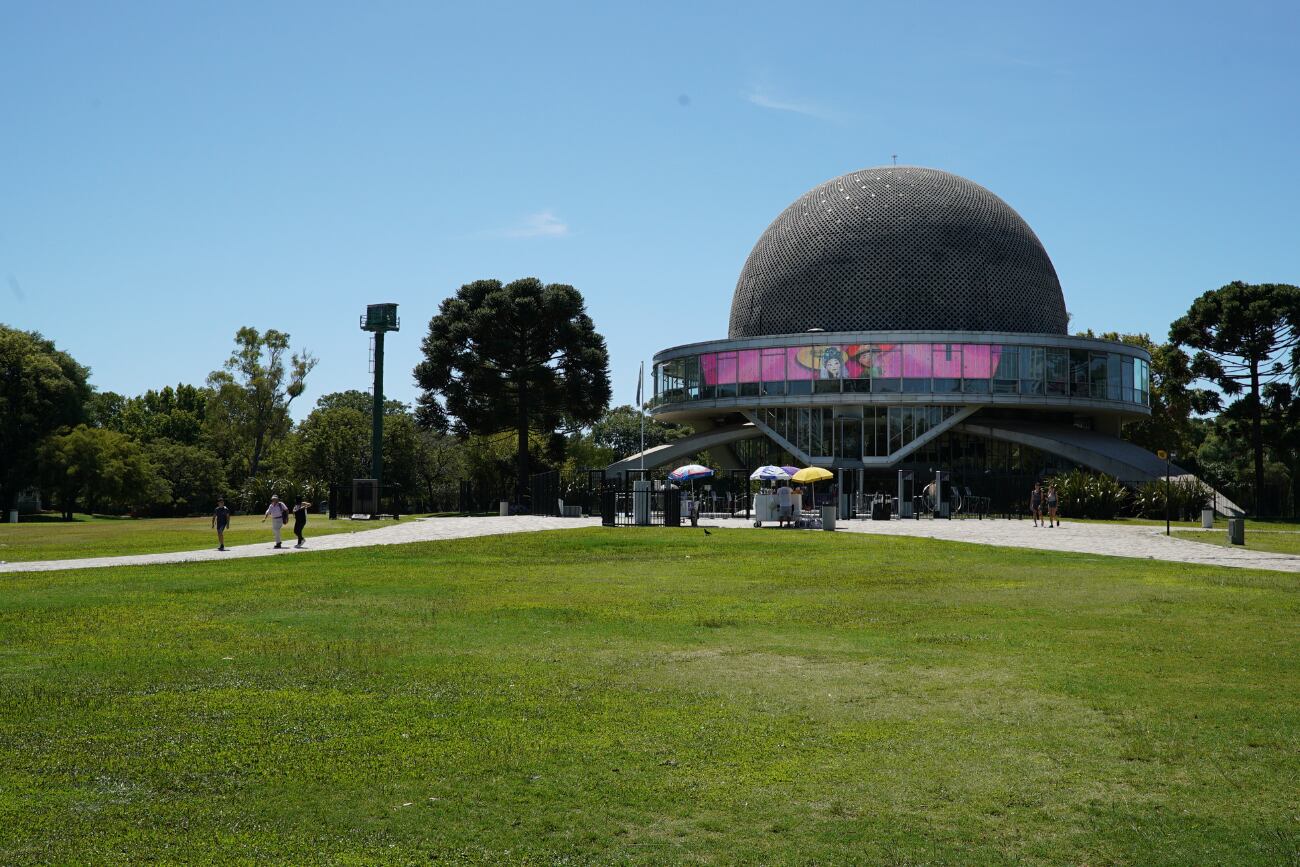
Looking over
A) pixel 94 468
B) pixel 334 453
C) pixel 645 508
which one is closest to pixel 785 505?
pixel 645 508

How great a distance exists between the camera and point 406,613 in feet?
38.1

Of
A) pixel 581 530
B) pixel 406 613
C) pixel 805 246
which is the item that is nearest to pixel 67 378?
pixel 805 246

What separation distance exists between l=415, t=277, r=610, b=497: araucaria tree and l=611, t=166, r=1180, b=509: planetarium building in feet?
16.7

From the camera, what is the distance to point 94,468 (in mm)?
51375

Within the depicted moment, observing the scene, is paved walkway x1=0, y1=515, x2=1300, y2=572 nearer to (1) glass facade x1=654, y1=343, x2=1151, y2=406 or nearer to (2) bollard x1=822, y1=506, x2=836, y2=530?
(2) bollard x1=822, y1=506, x2=836, y2=530

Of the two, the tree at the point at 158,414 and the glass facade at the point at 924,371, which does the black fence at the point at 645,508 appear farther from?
the tree at the point at 158,414

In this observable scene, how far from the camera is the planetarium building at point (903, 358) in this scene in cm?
4803

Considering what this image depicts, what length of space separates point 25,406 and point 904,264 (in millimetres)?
40167

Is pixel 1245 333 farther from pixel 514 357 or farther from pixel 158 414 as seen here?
pixel 158 414

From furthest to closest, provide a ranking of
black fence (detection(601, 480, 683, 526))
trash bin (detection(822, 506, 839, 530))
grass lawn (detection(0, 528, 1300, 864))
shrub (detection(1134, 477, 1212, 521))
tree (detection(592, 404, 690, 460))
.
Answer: tree (detection(592, 404, 690, 460)) < shrub (detection(1134, 477, 1212, 521)) < black fence (detection(601, 480, 683, 526)) < trash bin (detection(822, 506, 839, 530)) < grass lawn (detection(0, 528, 1300, 864))

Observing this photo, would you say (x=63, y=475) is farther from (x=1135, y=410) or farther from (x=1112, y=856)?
(x=1112, y=856)

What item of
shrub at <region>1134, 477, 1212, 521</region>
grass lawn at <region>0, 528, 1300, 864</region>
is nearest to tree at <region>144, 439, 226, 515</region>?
shrub at <region>1134, 477, 1212, 521</region>

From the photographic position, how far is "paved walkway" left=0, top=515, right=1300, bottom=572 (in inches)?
753

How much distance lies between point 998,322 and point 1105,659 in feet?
152
